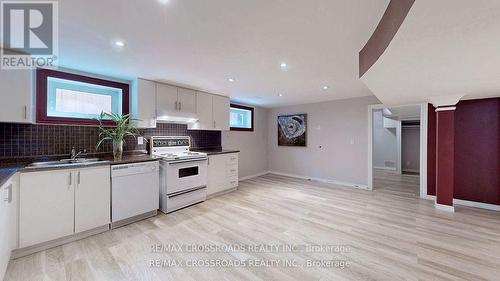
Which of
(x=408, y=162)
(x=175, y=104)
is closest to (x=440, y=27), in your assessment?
(x=175, y=104)

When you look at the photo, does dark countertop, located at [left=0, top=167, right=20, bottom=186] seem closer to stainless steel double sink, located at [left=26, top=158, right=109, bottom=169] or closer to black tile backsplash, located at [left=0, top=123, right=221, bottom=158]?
stainless steel double sink, located at [left=26, top=158, right=109, bottom=169]

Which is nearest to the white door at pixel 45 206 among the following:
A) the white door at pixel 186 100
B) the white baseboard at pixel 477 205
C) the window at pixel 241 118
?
the white door at pixel 186 100

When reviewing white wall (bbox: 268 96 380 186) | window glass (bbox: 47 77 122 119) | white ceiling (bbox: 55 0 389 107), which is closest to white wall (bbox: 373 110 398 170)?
white wall (bbox: 268 96 380 186)

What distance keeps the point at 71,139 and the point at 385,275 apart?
4054 millimetres

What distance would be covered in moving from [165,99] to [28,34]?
172 cm

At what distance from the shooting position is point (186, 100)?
3676 mm

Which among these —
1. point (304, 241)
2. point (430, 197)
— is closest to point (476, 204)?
point (430, 197)

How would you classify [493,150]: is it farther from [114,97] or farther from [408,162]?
[114,97]

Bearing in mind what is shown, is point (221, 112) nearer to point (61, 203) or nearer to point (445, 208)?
point (61, 203)

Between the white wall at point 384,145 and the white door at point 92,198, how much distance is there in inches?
312

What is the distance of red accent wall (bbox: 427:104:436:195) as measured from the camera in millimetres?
3682

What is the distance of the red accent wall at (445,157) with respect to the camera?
314 centimetres

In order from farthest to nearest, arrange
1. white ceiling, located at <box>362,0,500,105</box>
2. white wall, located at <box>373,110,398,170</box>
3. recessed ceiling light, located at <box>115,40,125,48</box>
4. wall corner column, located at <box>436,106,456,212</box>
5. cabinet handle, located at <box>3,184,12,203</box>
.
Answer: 1. white wall, located at <box>373,110,398,170</box>
2. wall corner column, located at <box>436,106,456,212</box>
3. recessed ceiling light, located at <box>115,40,125,48</box>
4. cabinet handle, located at <box>3,184,12,203</box>
5. white ceiling, located at <box>362,0,500,105</box>

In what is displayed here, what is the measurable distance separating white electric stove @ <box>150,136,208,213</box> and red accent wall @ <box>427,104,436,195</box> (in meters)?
4.34
